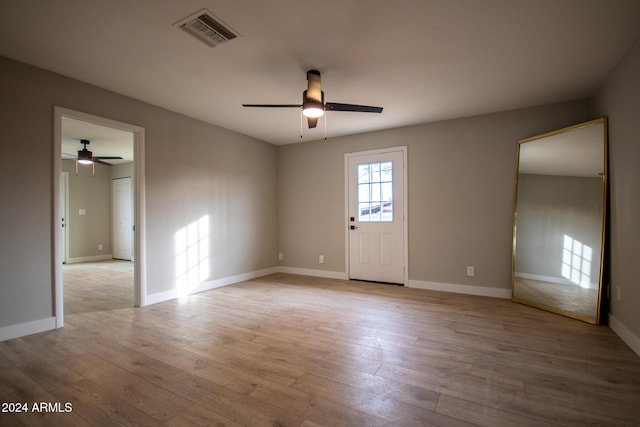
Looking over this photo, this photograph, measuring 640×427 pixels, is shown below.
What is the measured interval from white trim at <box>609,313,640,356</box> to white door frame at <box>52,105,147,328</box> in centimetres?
505

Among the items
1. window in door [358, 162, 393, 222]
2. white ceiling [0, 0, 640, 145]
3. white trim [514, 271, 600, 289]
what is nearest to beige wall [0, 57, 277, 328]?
white ceiling [0, 0, 640, 145]

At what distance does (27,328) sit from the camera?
283cm

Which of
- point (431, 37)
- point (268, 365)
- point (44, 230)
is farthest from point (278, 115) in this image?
point (268, 365)

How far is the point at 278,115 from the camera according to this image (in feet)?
13.9

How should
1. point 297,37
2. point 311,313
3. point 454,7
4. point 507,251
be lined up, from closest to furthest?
point 454,7
point 297,37
point 311,313
point 507,251

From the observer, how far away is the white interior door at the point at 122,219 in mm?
7789

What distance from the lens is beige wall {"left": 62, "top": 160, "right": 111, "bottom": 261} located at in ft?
24.2

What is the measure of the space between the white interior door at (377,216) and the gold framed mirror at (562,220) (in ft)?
5.31

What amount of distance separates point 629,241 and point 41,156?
5654 millimetres

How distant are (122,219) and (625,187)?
9743 millimetres

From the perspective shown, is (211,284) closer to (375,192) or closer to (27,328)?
(27,328)

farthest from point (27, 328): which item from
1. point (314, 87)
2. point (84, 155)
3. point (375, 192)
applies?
point (375, 192)

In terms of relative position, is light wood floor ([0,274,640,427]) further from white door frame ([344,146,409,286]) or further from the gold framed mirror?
white door frame ([344,146,409,286])

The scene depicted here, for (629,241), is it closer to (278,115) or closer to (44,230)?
(278,115)
